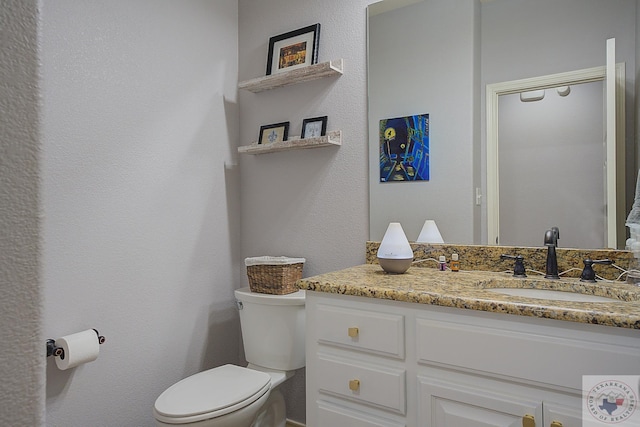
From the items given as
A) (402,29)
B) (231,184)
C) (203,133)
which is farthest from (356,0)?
(231,184)

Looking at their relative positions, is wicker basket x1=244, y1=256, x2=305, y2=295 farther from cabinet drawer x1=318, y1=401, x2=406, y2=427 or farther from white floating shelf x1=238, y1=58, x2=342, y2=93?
white floating shelf x1=238, y1=58, x2=342, y2=93

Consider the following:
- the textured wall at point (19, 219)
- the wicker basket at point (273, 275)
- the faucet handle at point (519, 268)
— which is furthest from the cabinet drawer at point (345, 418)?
the textured wall at point (19, 219)

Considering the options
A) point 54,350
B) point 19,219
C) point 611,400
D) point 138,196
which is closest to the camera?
point 19,219

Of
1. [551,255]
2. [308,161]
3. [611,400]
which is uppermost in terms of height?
[308,161]

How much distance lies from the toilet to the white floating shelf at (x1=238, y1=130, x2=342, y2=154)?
75 cm

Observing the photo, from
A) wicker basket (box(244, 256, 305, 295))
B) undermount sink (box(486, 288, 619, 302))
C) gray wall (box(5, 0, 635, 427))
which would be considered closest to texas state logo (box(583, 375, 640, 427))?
undermount sink (box(486, 288, 619, 302))

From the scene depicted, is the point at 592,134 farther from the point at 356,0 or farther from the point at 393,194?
the point at 356,0

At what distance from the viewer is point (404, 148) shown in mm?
1858

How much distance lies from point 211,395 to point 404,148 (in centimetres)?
137

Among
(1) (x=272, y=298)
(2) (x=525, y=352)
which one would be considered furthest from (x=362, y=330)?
(1) (x=272, y=298)

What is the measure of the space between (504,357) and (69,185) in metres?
1.68

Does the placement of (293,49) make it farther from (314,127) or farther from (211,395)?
(211,395)

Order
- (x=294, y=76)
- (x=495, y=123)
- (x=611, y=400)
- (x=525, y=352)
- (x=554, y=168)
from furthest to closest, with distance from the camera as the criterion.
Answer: (x=294, y=76)
(x=495, y=123)
(x=554, y=168)
(x=525, y=352)
(x=611, y=400)

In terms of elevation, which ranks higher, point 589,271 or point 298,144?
point 298,144
